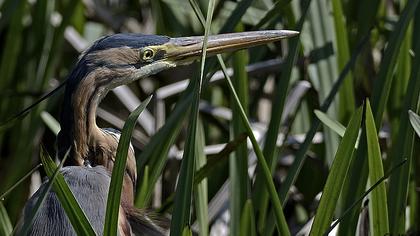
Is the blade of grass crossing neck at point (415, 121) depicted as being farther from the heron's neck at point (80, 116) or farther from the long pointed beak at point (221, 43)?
the heron's neck at point (80, 116)

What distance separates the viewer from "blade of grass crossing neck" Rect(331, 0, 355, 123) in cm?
231

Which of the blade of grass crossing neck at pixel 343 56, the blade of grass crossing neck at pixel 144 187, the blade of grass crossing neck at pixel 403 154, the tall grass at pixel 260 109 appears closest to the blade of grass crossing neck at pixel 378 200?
the tall grass at pixel 260 109

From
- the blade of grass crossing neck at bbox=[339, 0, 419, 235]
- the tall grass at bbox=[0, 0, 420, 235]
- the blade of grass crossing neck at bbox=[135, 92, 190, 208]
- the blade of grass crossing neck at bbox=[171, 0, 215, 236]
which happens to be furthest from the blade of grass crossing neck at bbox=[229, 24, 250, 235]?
the blade of grass crossing neck at bbox=[171, 0, 215, 236]

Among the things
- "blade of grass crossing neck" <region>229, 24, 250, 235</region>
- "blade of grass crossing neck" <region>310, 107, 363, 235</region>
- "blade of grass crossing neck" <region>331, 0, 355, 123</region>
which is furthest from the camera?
"blade of grass crossing neck" <region>331, 0, 355, 123</region>

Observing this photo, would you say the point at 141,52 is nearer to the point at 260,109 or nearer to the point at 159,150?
the point at 159,150

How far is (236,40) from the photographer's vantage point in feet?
6.46

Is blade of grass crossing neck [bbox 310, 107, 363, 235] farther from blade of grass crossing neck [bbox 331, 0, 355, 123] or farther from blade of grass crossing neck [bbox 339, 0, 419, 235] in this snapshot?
blade of grass crossing neck [bbox 331, 0, 355, 123]

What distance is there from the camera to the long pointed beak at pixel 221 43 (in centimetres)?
196

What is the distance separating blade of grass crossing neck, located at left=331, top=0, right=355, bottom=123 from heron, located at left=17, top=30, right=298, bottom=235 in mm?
376

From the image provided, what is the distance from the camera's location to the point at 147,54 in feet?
6.63

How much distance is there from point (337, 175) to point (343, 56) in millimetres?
815

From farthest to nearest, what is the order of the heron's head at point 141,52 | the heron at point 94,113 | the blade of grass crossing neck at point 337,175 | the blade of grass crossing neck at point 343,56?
the blade of grass crossing neck at point 343,56 < the heron's head at point 141,52 < the heron at point 94,113 < the blade of grass crossing neck at point 337,175

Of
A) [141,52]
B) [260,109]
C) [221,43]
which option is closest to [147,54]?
[141,52]

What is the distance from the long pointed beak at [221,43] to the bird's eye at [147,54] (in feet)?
0.10
